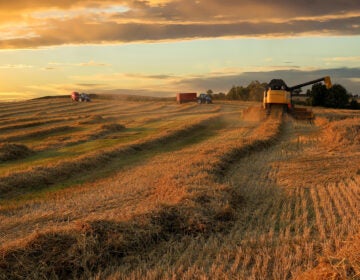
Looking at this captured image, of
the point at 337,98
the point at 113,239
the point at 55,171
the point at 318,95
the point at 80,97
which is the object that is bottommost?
the point at 55,171

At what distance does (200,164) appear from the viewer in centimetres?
1631

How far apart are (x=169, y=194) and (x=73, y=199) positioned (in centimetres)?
309

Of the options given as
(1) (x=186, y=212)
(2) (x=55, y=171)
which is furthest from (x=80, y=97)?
(1) (x=186, y=212)

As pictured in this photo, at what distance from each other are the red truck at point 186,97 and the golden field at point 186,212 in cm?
4510

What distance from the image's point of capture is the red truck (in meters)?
68.6

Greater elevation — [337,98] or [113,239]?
[337,98]

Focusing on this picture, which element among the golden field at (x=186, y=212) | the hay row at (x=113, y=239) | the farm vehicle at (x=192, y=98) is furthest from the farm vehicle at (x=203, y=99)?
the hay row at (x=113, y=239)

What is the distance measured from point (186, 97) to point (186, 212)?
59.8 m

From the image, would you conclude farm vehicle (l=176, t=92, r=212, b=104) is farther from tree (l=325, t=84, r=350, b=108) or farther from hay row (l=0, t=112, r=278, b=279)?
hay row (l=0, t=112, r=278, b=279)

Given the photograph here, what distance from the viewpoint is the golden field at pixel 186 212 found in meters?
7.42

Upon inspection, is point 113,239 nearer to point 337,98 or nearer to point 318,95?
point 318,95

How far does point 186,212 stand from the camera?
10000mm

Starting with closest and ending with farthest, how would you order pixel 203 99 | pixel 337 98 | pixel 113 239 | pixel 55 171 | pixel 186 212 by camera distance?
pixel 113 239 → pixel 186 212 → pixel 55 171 → pixel 203 99 → pixel 337 98

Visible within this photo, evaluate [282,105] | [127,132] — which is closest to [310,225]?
[127,132]
